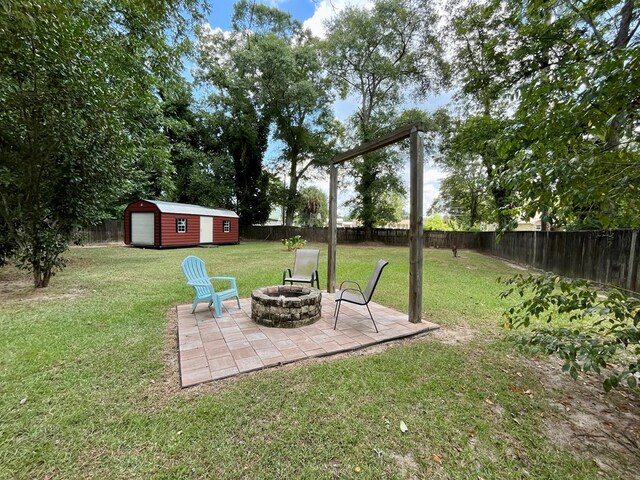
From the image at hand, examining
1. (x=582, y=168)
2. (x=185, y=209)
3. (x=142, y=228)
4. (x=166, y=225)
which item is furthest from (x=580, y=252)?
(x=142, y=228)

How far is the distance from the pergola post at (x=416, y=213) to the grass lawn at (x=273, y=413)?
74cm

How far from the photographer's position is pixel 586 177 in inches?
70.0

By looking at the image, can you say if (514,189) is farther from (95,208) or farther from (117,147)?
(95,208)

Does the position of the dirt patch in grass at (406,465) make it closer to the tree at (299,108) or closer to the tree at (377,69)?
the tree at (377,69)

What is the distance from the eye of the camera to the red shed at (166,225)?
571 inches

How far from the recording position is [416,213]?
386 cm

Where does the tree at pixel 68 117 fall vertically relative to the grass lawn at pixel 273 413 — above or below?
above

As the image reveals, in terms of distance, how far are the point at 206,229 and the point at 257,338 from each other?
1535 centimetres

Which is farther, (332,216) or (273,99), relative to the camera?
(273,99)

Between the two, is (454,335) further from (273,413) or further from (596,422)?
(273,413)

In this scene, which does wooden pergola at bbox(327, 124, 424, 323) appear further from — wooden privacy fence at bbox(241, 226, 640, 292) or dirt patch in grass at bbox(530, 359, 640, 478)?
dirt patch in grass at bbox(530, 359, 640, 478)

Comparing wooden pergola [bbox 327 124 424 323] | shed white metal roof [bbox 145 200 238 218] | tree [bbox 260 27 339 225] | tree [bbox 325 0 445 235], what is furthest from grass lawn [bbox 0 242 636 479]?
tree [bbox 260 27 339 225]

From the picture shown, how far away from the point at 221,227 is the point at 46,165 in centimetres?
1319

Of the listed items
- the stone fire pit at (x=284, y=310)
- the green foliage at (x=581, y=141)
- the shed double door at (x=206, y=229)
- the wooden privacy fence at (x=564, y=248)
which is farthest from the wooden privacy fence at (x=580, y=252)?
the shed double door at (x=206, y=229)
